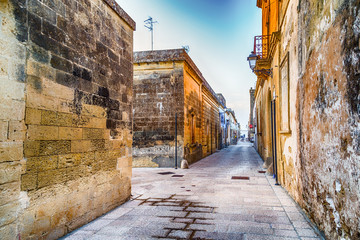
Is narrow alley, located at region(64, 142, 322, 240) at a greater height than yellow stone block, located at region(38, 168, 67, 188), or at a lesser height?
lesser

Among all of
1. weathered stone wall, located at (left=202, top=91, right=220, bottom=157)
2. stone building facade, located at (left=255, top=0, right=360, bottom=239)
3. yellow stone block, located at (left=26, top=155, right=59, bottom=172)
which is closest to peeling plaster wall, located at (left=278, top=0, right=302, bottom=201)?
stone building facade, located at (left=255, top=0, right=360, bottom=239)

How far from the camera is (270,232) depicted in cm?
344

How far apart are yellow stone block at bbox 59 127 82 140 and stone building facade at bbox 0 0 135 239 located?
14mm

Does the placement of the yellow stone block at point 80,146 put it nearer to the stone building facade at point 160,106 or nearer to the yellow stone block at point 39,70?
the yellow stone block at point 39,70

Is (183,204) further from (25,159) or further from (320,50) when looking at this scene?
(320,50)

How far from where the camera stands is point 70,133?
3.66 metres

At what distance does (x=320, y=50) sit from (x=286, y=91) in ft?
8.74

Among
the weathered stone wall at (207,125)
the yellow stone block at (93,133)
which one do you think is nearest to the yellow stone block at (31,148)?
the yellow stone block at (93,133)

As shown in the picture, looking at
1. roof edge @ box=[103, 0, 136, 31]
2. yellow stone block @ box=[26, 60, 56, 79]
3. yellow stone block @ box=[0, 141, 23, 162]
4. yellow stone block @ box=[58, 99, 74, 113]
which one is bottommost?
yellow stone block @ box=[0, 141, 23, 162]

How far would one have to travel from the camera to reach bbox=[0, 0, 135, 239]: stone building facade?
107 inches

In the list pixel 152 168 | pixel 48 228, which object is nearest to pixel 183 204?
pixel 48 228

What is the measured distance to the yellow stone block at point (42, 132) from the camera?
9.72 feet

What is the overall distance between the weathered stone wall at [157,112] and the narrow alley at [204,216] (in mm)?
4809

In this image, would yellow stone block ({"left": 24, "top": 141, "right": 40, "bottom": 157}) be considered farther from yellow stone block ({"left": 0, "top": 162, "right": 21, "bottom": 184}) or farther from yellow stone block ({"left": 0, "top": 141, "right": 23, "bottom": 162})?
yellow stone block ({"left": 0, "top": 162, "right": 21, "bottom": 184})
